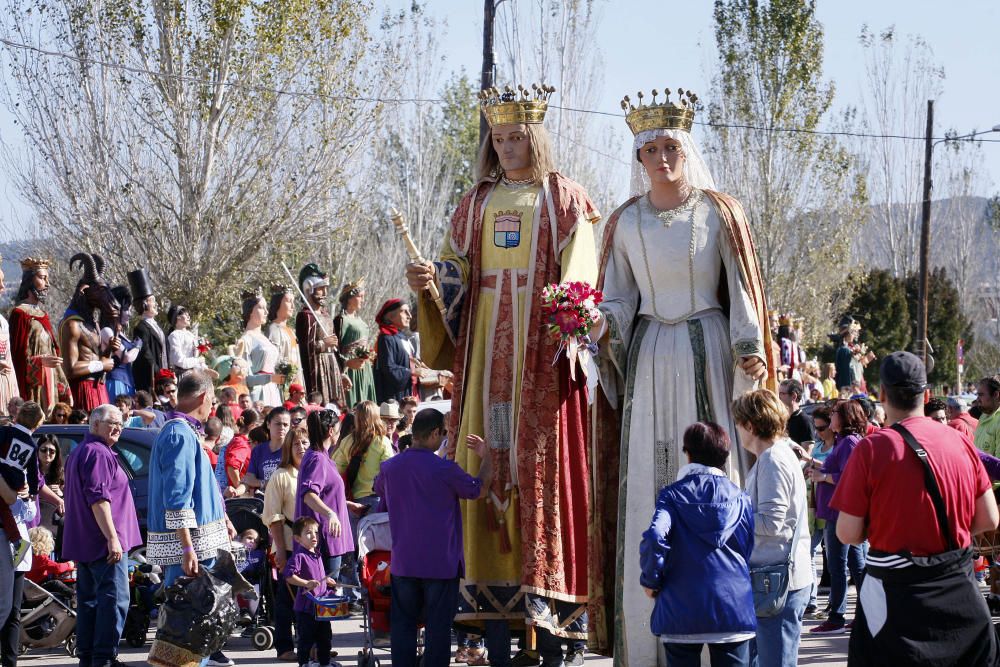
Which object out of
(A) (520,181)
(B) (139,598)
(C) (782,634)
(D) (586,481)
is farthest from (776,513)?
(B) (139,598)

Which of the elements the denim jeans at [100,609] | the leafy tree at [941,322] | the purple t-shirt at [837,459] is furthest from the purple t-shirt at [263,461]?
the leafy tree at [941,322]

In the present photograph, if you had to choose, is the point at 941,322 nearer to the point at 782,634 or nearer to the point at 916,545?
the point at 782,634

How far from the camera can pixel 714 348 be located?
671cm

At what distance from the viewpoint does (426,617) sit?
6.83 m

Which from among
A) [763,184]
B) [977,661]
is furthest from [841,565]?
[763,184]

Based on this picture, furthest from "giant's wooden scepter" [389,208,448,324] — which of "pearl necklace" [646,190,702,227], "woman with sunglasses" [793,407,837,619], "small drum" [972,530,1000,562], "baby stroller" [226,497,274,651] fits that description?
"small drum" [972,530,1000,562]

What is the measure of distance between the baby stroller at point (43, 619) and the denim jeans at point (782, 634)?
4.70 meters

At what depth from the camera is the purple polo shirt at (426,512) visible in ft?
→ 22.0

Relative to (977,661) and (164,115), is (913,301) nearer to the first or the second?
(164,115)

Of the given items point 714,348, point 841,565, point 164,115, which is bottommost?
point 841,565

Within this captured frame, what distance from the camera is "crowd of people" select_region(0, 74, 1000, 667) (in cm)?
518

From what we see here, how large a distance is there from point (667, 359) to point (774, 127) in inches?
1195

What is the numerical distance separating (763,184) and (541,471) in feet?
100

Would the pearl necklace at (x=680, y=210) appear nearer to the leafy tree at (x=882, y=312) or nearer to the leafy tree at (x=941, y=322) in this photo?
the leafy tree at (x=882, y=312)
